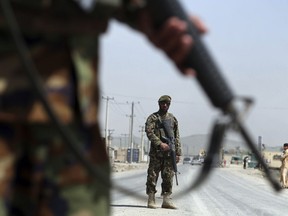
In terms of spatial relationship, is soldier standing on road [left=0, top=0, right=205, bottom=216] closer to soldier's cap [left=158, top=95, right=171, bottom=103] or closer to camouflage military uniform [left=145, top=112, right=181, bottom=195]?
soldier's cap [left=158, top=95, right=171, bottom=103]

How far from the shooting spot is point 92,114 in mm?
1666

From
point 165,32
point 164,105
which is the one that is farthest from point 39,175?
point 164,105

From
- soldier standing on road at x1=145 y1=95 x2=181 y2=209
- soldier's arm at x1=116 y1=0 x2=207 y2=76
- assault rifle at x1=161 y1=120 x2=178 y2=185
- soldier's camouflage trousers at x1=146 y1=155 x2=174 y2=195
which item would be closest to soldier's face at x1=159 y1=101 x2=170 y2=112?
soldier standing on road at x1=145 y1=95 x2=181 y2=209

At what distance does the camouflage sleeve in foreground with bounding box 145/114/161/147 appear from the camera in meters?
9.83

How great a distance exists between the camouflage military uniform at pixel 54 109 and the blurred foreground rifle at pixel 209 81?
5.4 inches

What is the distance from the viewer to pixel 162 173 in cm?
981

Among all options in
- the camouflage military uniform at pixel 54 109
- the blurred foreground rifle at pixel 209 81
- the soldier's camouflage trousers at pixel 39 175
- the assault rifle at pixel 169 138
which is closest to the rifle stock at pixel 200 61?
the blurred foreground rifle at pixel 209 81

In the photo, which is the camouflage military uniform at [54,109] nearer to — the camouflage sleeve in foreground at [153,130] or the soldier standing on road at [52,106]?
the soldier standing on road at [52,106]

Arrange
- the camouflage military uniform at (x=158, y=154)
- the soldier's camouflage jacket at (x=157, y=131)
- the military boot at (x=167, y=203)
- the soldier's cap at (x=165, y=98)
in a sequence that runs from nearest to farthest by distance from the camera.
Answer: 1. the military boot at (x=167, y=203)
2. the soldier's cap at (x=165, y=98)
3. the camouflage military uniform at (x=158, y=154)
4. the soldier's camouflage jacket at (x=157, y=131)

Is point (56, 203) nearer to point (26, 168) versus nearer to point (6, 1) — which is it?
point (26, 168)

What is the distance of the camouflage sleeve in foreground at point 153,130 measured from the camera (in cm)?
983

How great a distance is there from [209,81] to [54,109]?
0.50 metres

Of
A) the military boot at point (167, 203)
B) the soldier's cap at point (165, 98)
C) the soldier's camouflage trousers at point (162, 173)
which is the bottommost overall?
the military boot at point (167, 203)

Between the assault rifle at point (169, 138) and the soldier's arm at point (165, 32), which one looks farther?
the assault rifle at point (169, 138)
